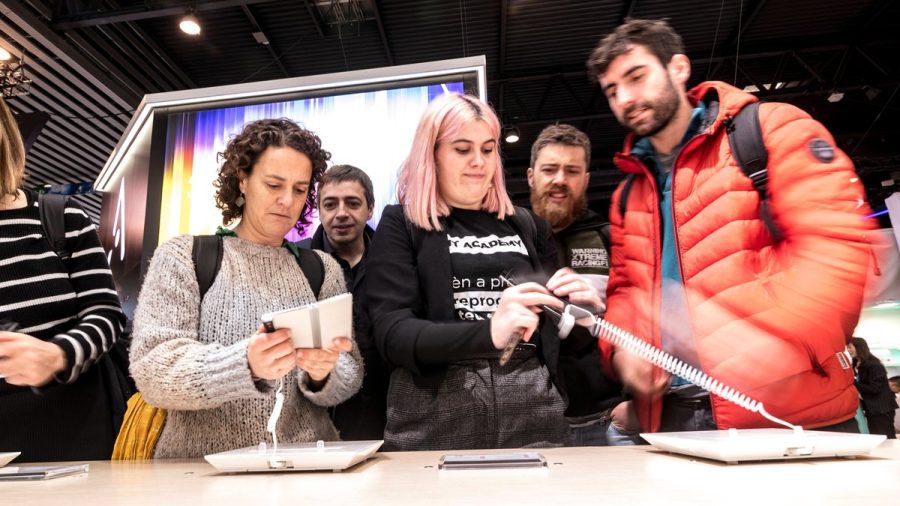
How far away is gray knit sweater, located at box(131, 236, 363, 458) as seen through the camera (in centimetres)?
139

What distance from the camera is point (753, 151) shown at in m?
1.67

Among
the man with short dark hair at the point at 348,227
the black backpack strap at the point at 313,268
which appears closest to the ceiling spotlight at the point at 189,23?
the man with short dark hair at the point at 348,227

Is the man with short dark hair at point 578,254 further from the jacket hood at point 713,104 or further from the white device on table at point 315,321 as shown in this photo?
the white device on table at point 315,321

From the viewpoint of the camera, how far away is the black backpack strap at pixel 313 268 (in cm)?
182

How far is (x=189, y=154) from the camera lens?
326 centimetres

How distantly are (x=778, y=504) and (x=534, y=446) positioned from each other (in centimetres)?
85

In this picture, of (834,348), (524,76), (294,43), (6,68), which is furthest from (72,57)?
(834,348)

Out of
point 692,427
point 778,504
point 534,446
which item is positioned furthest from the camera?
point 692,427

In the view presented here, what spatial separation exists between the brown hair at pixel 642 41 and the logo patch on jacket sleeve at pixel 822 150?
625mm

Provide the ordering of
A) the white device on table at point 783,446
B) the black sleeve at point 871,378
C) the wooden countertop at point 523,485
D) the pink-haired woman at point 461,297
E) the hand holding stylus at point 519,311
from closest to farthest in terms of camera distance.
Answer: the wooden countertop at point 523,485 < the white device on table at point 783,446 < the hand holding stylus at point 519,311 < the pink-haired woman at point 461,297 < the black sleeve at point 871,378

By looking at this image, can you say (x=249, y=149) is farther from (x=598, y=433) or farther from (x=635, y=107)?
(x=598, y=433)

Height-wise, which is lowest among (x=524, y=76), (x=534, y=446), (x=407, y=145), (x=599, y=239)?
(x=534, y=446)

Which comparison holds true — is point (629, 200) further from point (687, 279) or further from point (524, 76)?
point (524, 76)

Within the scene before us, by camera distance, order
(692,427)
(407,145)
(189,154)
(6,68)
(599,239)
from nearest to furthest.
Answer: (692,427), (599,239), (407,145), (189,154), (6,68)
